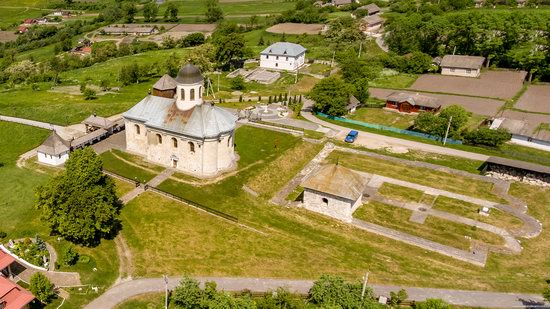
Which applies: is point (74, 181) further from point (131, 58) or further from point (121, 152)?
point (131, 58)

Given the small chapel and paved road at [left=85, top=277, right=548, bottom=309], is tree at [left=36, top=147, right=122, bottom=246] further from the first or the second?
the small chapel

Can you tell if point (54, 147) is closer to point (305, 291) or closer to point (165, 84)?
point (165, 84)

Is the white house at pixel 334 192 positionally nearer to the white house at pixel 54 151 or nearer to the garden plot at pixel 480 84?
the white house at pixel 54 151

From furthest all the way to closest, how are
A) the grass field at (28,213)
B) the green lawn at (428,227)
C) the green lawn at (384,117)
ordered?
the green lawn at (384,117) < the green lawn at (428,227) < the grass field at (28,213)

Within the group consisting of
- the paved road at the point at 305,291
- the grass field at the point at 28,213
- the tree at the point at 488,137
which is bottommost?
the grass field at the point at 28,213

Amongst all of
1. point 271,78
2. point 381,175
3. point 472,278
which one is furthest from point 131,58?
point 472,278

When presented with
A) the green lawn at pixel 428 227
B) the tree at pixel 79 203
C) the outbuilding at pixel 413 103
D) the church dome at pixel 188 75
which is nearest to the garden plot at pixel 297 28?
the outbuilding at pixel 413 103

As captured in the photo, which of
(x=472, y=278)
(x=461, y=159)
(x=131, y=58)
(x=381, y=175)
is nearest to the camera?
(x=472, y=278)
